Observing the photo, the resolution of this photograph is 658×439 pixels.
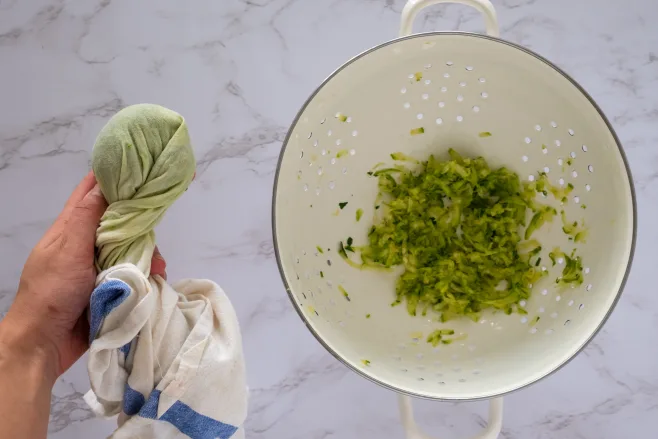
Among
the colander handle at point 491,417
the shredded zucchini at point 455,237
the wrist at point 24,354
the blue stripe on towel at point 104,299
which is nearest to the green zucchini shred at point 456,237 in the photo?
the shredded zucchini at point 455,237

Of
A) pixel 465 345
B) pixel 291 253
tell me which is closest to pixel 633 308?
pixel 465 345

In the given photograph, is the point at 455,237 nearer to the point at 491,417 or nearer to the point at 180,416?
the point at 491,417

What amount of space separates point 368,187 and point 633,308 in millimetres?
532

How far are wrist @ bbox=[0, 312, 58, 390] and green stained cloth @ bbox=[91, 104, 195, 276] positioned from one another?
5.7 inches

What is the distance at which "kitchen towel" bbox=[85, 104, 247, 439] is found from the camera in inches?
36.2

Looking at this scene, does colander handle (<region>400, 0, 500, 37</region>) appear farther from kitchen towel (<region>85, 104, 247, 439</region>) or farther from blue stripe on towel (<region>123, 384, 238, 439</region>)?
blue stripe on towel (<region>123, 384, 238, 439</region>)

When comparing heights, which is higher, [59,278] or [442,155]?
[442,155]

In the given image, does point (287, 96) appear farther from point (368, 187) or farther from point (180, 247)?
point (180, 247)

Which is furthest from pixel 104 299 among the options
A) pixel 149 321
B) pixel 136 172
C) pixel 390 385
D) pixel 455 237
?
pixel 455 237

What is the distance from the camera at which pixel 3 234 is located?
121cm

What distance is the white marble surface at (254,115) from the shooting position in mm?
1189

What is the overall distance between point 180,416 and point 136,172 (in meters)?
0.37

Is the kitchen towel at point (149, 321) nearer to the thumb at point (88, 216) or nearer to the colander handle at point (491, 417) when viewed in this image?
the thumb at point (88, 216)

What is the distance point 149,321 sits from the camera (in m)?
0.95
